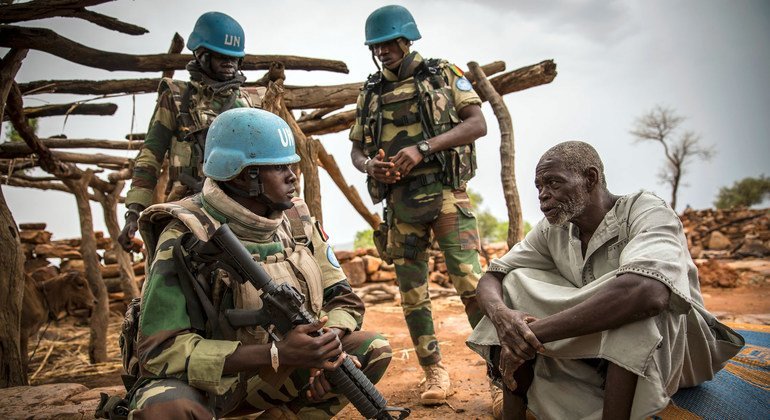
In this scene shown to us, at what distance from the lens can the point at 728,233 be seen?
1346 centimetres

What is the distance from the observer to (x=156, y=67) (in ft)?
18.1

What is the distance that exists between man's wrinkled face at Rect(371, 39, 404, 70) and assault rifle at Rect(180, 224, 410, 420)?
2.17 m

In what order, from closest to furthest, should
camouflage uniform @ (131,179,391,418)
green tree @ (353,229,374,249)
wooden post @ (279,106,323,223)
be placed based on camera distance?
camouflage uniform @ (131,179,391,418), wooden post @ (279,106,323,223), green tree @ (353,229,374,249)

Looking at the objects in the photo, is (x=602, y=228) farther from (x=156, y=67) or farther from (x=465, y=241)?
(x=156, y=67)

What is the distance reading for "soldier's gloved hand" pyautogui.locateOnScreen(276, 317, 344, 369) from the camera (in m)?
2.19

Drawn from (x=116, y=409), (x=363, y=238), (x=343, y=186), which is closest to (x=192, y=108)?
(x=116, y=409)

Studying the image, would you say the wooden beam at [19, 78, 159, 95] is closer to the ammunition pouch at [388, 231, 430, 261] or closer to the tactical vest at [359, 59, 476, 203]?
the tactical vest at [359, 59, 476, 203]

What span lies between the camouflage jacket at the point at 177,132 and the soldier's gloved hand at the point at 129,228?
0.06 metres

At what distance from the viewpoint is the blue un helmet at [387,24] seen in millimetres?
3809

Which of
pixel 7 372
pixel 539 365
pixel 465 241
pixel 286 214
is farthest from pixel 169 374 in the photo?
pixel 7 372

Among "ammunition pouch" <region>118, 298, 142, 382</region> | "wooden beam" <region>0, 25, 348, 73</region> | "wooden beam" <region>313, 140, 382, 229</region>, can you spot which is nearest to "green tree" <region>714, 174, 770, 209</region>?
"wooden beam" <region>313, 140, 382, 229</region>

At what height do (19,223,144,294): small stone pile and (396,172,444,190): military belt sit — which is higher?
(396,172,444,190): military belt

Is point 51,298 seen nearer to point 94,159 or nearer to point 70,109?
point 94,159

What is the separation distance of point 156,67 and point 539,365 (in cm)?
469
